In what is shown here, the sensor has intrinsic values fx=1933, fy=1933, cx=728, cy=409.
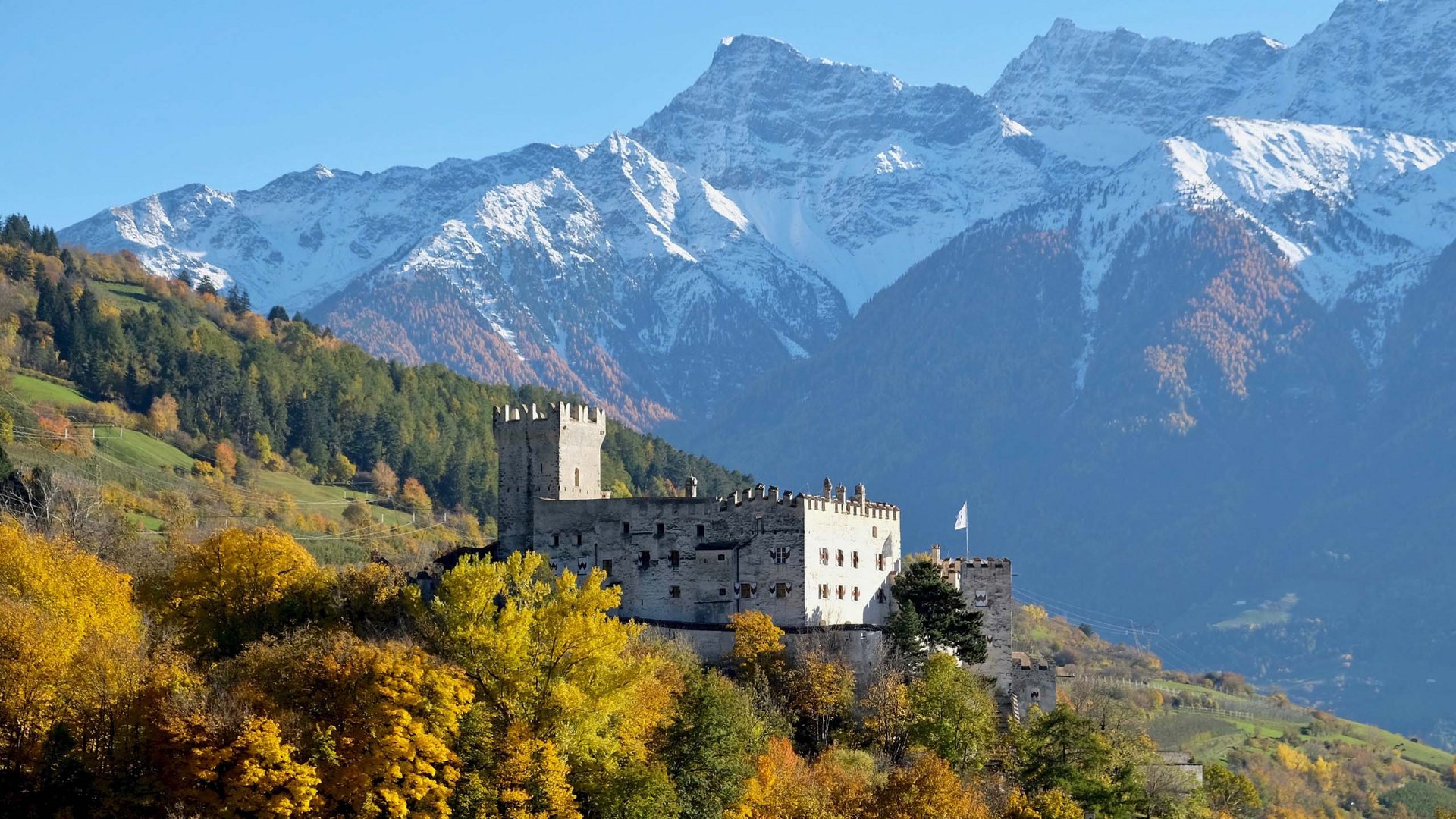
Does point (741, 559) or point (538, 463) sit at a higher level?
point (538, 463)

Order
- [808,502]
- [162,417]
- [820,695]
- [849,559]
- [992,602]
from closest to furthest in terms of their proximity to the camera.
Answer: [820,695] < [808,502] < [849,559] < [992,602] < [162,417]

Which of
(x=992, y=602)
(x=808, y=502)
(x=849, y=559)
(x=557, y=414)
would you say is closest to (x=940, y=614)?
(x=992, y=602)

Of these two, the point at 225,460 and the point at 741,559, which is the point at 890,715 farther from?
the point at 225,460

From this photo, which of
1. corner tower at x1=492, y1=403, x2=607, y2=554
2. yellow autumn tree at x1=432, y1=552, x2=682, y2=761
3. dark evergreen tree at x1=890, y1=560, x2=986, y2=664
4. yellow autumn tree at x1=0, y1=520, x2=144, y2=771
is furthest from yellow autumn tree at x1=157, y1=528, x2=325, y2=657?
dark evergreen tree at x1=890, y1=560, x2=986, y2=664

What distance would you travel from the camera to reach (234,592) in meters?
92.8

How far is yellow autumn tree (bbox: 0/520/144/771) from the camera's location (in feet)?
248

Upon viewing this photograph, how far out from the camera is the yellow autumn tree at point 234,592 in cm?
9056

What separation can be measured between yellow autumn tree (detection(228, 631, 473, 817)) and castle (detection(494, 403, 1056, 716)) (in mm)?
21647

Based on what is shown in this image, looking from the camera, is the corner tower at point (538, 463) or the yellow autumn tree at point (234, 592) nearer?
the yellow autumn tree at point (234, 592)

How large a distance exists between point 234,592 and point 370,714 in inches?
794

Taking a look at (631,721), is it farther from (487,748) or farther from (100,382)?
(100,382)

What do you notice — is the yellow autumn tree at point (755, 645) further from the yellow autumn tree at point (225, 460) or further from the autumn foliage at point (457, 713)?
the yellow autumn tree at point (225, 460)

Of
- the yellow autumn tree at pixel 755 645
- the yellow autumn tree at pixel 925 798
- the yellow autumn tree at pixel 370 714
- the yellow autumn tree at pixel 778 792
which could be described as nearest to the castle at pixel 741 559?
the yellow autumn tree at pixel 755 645

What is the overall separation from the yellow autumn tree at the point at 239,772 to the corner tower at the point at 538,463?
35535mm
